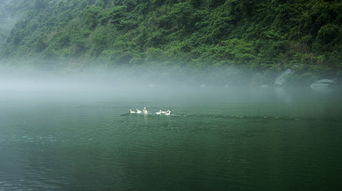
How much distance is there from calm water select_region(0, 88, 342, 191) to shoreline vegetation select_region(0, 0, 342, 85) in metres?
55.3

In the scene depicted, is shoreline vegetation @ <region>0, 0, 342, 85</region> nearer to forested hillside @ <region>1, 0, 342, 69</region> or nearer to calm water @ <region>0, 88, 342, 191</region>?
forested hillside @ <region>1, 0, 342, 69</region>

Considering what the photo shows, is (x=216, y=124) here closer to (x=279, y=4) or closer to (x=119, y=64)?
(x=279, y=4)

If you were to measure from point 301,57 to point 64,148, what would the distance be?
8193 centimetres

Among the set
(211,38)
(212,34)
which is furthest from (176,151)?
(212,34)

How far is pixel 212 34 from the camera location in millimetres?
133375

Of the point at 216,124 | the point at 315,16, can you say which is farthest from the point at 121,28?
the point at 216,124

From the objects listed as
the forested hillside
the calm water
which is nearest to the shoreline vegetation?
the forested hillside

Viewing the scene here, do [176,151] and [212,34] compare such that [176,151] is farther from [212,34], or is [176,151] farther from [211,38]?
[212,34]

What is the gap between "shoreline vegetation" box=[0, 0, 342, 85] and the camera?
107m

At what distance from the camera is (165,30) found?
495ft

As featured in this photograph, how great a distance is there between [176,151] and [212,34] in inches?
4080

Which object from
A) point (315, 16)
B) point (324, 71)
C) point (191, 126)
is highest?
point (315, 16)

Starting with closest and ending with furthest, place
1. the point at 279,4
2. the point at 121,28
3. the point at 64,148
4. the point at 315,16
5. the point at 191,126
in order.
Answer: the point at 64,148 → the point at 191,126 → the point at 315,16 → the point at 279,4 → the point at 121,28

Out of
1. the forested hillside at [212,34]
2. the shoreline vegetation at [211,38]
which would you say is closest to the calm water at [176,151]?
the shoreline vegetation at [211,38]
